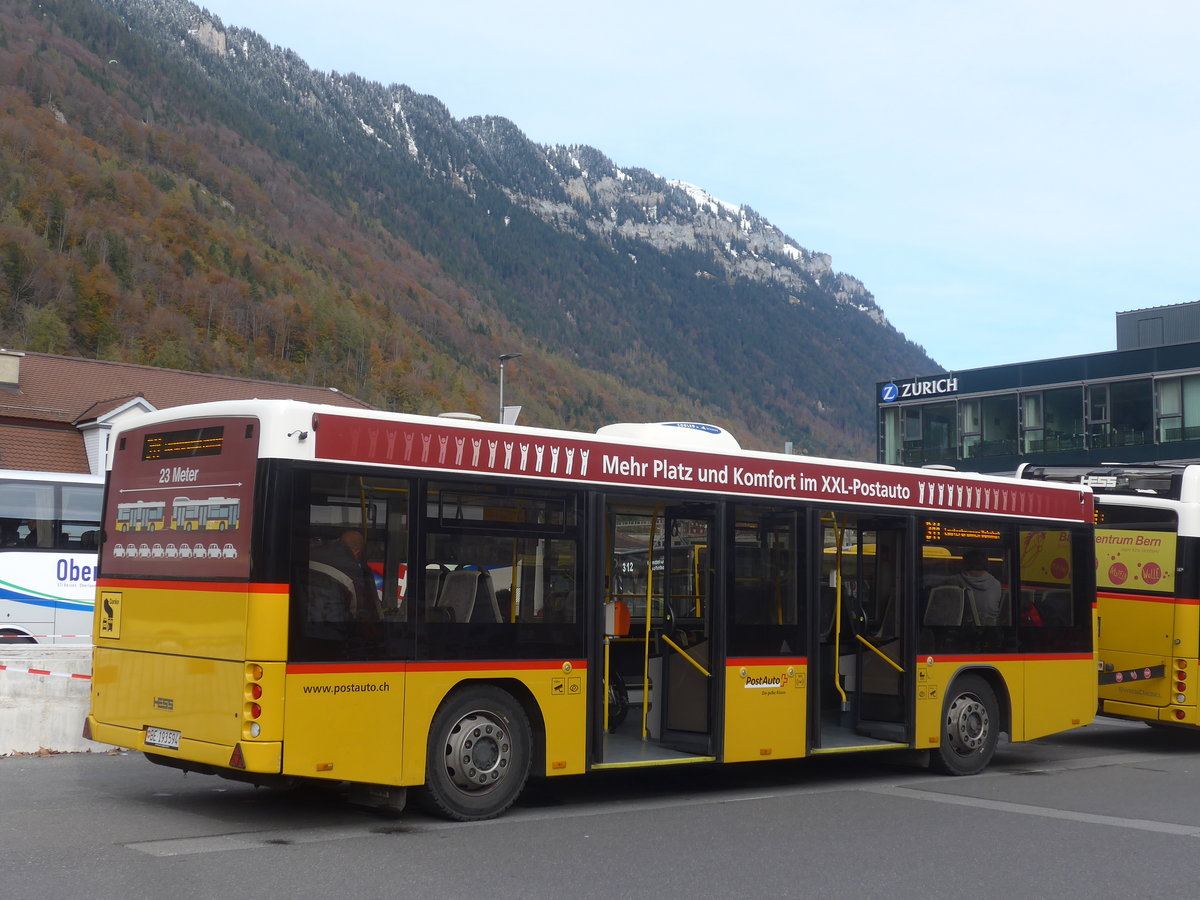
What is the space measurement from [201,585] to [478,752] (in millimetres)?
2255

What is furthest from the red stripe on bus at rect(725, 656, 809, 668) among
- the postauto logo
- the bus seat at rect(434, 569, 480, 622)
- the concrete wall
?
the postauto logo

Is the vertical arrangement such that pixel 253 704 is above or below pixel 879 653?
below

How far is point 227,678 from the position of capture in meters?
8.58

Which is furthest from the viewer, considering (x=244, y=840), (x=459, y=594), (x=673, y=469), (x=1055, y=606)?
(x=1055, y=606)

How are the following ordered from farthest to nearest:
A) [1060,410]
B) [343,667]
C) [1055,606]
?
[1060,410]
[1055,606]
[343,667]

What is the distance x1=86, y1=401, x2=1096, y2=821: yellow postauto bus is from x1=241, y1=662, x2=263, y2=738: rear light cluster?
0.02m

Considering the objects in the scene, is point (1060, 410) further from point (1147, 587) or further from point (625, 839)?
point (625, 839)

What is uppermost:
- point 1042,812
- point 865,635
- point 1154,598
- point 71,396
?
point 71,396

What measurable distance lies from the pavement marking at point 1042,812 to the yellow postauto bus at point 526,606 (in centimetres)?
79

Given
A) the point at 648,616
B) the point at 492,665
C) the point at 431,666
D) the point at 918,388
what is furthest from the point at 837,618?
the point at 918,388

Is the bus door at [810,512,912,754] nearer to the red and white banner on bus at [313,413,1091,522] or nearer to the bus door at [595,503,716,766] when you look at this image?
the red and white banner on bus at [313,413,1091,522]

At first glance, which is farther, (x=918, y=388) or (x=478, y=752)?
(x=918, y=388)

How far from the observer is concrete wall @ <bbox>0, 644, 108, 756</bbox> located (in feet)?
42.5

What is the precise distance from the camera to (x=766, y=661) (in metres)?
11.3
